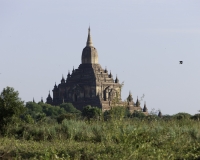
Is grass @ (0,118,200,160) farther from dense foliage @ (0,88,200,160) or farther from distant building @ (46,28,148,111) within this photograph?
distant building @ (46,28,148,111)

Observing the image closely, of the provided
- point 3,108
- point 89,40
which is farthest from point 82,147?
point 89,40

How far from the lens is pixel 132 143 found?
11727mm

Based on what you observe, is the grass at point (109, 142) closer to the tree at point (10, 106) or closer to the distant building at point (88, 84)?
the tree at point (10, 106)

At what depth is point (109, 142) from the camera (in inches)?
496

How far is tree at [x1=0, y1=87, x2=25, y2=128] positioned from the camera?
20641 mm

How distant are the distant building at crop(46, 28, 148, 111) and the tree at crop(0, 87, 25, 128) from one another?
81.9 meters

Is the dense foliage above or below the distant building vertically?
below

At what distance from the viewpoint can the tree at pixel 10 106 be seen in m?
20.6

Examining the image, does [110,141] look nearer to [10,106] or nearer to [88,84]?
[10,106]

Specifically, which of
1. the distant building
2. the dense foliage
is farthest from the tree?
the distant building

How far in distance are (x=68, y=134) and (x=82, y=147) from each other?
9.20 ft

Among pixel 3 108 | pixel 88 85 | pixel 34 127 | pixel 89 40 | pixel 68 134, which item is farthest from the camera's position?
pixel 89 40

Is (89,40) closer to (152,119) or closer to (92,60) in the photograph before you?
(92,60)

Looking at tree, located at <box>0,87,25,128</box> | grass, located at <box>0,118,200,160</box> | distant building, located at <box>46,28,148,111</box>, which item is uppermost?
distant building, located at <box>46,28,148,111</box>
